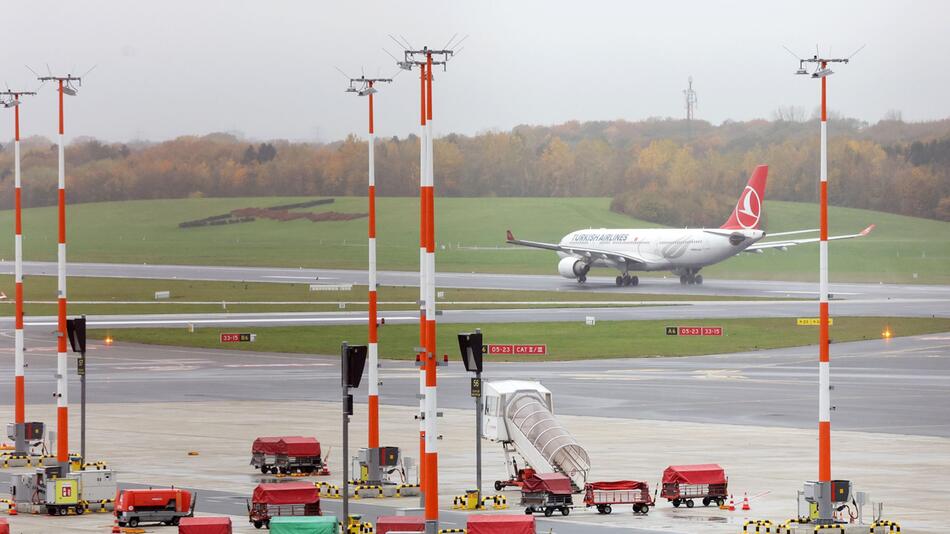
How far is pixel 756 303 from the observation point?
422 ft

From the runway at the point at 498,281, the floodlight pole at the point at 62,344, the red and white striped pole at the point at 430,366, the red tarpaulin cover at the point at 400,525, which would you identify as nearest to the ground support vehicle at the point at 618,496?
the red tarpaulin cover at the point at 400,525

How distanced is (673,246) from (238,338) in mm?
59777

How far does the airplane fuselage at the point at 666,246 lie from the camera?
144 m

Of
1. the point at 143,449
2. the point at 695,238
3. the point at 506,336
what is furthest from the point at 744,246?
the point at 143,449

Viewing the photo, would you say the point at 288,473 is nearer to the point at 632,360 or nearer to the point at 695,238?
the point at 632,360

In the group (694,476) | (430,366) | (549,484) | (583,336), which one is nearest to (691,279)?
(583,336)

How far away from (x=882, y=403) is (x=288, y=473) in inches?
1185

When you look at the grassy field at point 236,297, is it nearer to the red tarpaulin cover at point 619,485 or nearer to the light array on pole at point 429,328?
the red tarpaulin cover at point 619,485

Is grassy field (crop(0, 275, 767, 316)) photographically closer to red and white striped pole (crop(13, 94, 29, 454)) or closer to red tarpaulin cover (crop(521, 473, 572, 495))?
red and white striped pole (crop(13, 94, 29, 454))

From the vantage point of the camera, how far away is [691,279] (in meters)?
155

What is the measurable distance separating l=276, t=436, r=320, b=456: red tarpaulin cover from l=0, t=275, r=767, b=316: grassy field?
274 feet

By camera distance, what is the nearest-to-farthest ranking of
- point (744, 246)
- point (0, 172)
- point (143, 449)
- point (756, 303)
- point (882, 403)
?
point (143, 449)
point (882, 403)
point (756, 303)
point (744, 246)
point (0, 172)

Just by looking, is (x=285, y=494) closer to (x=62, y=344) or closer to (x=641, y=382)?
(x=62, y=344)

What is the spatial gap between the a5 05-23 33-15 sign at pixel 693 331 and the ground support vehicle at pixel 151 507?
234 feet
